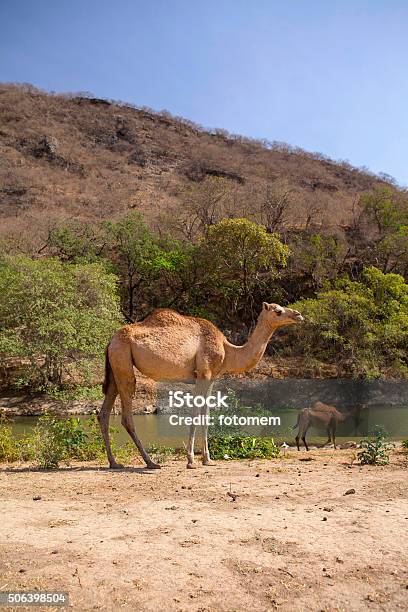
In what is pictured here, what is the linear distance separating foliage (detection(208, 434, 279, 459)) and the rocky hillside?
122 ft

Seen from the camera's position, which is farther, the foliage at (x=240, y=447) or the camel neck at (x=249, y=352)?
the foliage at (x=240, y=447)

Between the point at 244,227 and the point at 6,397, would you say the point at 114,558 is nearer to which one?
the point at 6,397

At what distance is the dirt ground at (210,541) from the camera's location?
3748 millimetres

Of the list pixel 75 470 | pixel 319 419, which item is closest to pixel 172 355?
pixel 75 470

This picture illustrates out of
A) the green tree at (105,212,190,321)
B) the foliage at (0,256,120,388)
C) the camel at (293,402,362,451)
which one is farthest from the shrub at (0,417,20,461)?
the green tree at (105,212,190,321)

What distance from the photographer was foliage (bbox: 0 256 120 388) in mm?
23453

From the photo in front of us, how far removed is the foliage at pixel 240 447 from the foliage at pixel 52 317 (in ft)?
44.1

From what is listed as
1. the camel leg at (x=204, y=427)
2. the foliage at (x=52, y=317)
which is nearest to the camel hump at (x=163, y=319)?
the camel leg at (x=204, y=427)

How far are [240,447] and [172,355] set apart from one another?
2.89 meters

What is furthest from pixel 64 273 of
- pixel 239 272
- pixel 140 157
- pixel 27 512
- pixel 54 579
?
pixel 140 157

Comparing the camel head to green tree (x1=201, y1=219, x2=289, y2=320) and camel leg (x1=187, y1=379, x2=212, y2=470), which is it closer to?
camel leg (x1=187, y1=379, x2=212, y2=470)

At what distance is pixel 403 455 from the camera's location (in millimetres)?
9875

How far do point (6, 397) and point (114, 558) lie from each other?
2354 centimetres

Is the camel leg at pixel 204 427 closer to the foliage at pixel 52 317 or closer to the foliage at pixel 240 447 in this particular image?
the foliage at pixel 240 447
